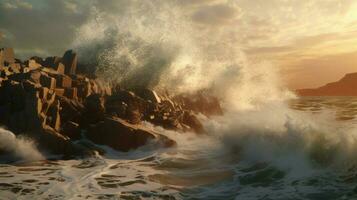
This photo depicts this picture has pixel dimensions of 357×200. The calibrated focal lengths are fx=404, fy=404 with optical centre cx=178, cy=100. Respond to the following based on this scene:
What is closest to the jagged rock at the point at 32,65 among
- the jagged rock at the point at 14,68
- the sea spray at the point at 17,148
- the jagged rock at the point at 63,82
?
the jagged rock at the point at 14,68

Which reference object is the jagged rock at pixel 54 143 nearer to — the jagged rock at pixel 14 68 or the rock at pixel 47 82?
the rock at pixel 47 82

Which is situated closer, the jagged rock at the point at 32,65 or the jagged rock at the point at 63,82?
the jagged rock at the point at 63,82

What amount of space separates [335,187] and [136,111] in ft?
38.3

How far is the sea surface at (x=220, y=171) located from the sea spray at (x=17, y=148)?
0.29 m

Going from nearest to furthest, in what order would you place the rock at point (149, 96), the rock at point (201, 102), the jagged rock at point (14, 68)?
the jagged rock at point (14, 68) → the rock at point (149, 96) → the rock at point (201, 102)

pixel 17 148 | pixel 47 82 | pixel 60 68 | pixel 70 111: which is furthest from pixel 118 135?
pixel 60 68

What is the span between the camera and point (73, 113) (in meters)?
18.2

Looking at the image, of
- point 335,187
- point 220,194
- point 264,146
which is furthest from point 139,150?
point 335,187

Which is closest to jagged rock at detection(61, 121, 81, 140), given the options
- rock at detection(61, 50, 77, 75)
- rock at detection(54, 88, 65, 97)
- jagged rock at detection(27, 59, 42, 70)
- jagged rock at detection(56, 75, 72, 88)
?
rock at detection(54, 88, 65, 97)

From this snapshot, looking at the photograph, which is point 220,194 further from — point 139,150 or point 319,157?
point 139,150

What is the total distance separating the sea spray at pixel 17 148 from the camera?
1464 cm

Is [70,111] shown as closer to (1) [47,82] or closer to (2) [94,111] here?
(2) [94,111]

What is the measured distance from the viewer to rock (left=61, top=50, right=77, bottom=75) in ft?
81.9

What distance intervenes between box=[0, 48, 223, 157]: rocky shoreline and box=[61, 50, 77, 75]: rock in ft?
3.91
